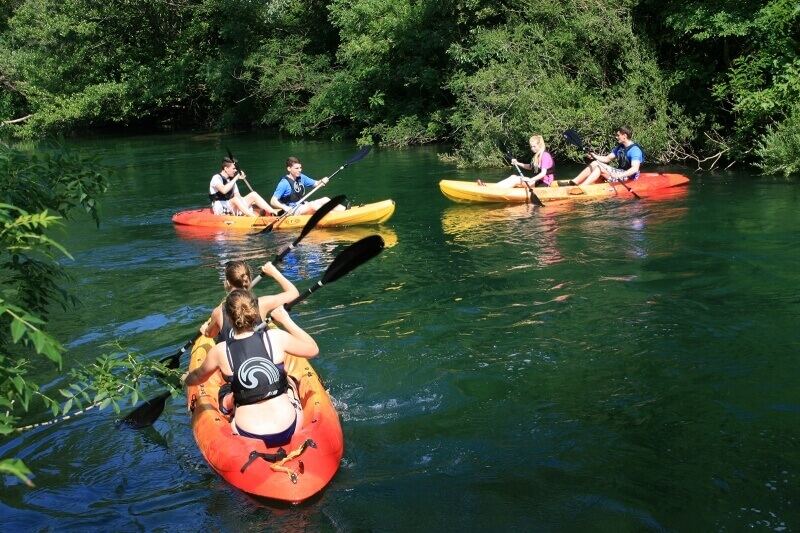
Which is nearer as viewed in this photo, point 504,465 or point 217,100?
point 504,465

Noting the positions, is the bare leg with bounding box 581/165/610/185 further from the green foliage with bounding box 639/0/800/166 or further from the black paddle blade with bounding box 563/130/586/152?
the green foliage with bounding box 639/0/800/166

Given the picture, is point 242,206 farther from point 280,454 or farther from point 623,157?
point 280,454

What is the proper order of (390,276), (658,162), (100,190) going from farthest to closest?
(658,162)
(390,276)
(100,190)

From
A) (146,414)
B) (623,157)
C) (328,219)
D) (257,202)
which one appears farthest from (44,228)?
(623,157)

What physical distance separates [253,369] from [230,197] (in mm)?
8128

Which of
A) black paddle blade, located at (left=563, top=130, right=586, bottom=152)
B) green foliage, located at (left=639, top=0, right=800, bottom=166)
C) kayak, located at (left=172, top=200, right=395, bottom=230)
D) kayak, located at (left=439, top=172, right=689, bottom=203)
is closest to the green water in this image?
kayak, located at (left=172, top=200, right=395, bottom=230)

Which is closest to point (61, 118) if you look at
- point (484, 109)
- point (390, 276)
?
point (484, 109)

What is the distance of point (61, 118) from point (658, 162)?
19.6m

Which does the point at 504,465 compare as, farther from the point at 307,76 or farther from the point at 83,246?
the point at 307,76

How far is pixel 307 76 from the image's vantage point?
81.8 feet

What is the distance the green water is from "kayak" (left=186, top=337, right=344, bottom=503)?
0.35 ft

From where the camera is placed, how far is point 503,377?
233 inches

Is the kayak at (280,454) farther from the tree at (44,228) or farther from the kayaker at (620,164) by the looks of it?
the kayaker at (620,164)

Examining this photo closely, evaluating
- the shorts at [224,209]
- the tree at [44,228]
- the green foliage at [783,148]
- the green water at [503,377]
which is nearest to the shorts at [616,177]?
the green water at [503,377]
